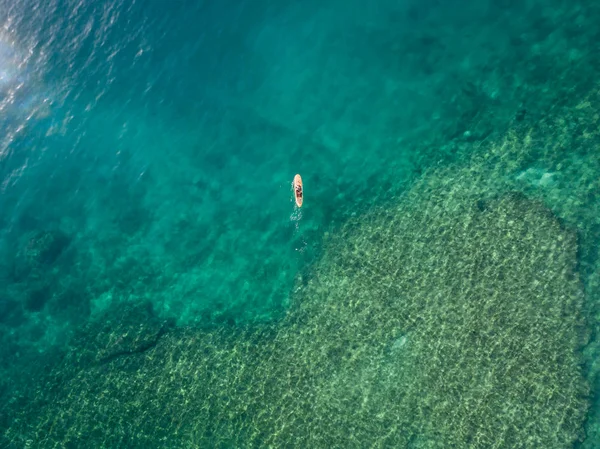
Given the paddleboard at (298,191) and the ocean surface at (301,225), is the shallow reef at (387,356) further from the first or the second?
the paddleboard at (298,191)

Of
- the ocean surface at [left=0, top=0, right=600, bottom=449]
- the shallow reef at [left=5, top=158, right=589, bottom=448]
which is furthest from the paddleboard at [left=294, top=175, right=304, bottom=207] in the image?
the shallow reef at [left=5, top=158, right=589, bottom=448]

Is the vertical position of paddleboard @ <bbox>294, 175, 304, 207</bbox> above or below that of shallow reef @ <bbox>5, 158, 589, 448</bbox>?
above

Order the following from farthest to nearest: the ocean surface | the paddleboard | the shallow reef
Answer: the paddleboard → the ocean surface → the shallow reef

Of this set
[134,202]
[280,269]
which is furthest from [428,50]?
[134,202]

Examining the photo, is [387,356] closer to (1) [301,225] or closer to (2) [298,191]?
(1) [301,225]

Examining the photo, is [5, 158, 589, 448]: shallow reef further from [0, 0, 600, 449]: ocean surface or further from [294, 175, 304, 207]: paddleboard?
[294, 175, 304, 207]: paddleboard

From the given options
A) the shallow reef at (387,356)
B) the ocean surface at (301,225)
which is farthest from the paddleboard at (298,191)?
the shallow reef at (387,356)

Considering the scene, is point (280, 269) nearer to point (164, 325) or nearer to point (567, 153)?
point (164, 325)

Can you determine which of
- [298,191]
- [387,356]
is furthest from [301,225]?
[387,356]

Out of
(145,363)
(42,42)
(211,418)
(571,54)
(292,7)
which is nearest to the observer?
(211,418)
